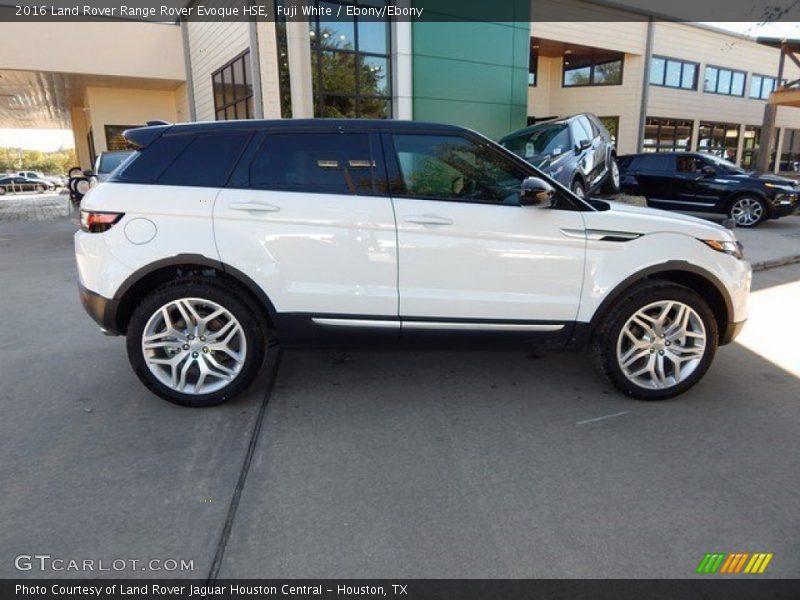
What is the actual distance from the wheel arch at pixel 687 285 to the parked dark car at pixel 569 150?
427 centimetres

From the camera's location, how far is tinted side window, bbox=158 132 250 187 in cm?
349

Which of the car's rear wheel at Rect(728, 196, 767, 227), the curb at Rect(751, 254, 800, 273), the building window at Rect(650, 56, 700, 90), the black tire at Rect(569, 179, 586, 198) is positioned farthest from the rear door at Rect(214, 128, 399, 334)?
the building window at Rect(650, 56, 700, 90)

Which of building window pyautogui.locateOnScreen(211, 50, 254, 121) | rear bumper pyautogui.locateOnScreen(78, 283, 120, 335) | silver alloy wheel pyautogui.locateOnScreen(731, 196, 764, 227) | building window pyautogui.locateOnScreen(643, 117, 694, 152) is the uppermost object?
building window pyautogui.locateOnScreen(211, 50, 254, 121)

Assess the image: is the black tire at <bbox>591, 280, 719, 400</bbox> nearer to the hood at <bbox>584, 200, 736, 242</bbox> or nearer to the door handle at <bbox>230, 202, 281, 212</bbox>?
the hood at <bbox>584, 200, 736, 242</bbox>

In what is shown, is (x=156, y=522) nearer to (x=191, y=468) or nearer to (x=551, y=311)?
(x=191, y=468)

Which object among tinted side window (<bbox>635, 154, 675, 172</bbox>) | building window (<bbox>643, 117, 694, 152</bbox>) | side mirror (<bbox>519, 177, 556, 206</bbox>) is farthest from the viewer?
building window (<bbox>643, 117, 694, 152</bbox>)

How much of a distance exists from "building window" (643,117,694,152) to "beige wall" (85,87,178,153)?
20611 mm

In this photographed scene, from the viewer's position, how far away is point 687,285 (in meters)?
3.88

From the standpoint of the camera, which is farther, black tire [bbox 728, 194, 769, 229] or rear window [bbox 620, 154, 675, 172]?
rear window [bbox 620, 154, 675, 172]

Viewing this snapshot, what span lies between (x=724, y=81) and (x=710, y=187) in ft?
64.8

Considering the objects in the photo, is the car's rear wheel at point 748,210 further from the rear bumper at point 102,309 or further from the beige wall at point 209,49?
the rear bumper at point 102,309

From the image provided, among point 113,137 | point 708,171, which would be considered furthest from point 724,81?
point 113,137
